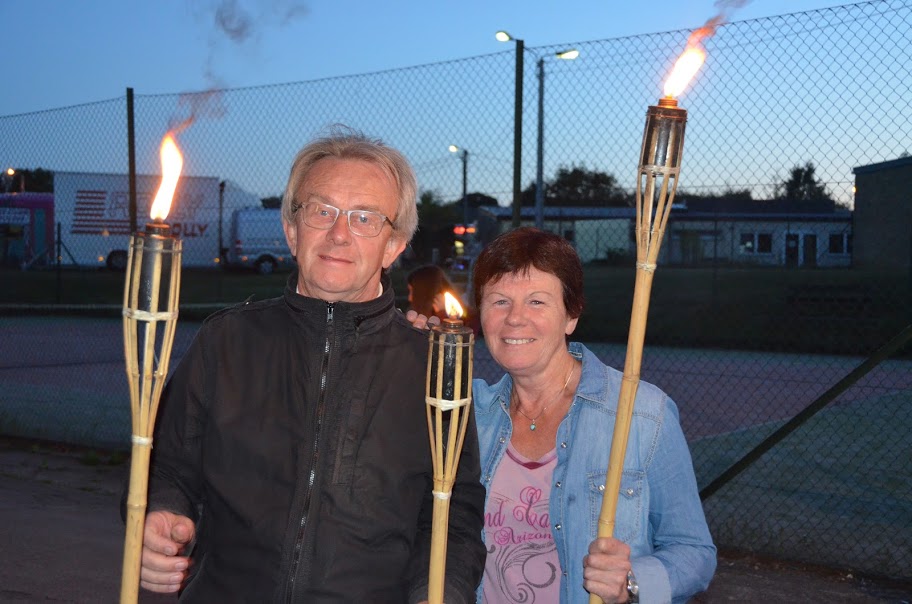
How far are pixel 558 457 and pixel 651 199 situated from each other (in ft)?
3.02

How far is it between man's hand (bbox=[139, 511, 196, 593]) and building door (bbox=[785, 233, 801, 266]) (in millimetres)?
10258

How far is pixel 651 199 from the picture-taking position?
1.87 metres

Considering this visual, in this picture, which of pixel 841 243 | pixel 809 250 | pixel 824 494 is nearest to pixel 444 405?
pixel 824 494

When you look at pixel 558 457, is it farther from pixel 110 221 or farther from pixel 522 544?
pixel 110 221

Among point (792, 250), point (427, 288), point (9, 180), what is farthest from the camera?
point (792, 250)

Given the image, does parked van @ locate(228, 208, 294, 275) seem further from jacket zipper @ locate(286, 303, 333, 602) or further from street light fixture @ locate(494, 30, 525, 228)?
jacket zipper @ locate(286, 303, 333, 602)

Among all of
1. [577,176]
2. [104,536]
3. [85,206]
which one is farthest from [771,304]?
[85,206]

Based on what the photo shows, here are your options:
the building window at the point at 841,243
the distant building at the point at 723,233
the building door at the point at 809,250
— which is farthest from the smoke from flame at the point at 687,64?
the building door at the point at 809,250

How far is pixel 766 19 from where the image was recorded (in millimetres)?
5098

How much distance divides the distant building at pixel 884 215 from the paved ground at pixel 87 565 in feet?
7.79

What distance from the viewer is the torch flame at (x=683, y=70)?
193 centimetres

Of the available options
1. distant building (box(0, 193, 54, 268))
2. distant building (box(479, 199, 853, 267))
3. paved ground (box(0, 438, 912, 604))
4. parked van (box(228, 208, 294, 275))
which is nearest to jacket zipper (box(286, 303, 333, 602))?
paved ground (box(0, 438, 912, 604))

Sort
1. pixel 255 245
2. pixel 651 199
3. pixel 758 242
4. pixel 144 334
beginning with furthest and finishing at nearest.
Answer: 1. pixel 255 245
2. pixel 758 242
3. pixel 651 199
4. pixel 144 334

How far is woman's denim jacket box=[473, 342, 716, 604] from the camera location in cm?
240
